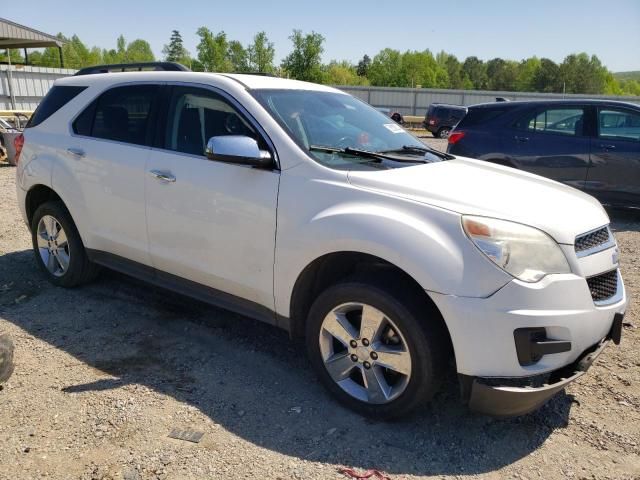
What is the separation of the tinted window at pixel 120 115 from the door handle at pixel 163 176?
0.34m

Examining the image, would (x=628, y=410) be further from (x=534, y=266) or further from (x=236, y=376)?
(x=236, y=376)

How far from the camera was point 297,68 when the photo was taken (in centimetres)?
5791

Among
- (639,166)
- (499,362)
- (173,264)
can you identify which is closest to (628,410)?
(499,362)

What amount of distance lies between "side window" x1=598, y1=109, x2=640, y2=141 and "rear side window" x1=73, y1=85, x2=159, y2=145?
637 cm

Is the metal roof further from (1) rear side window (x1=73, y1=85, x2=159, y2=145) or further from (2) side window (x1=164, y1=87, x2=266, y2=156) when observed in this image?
(2) side window (x1=164, y1=87, x2=266, y2=156)

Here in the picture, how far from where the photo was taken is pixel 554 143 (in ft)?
25.4

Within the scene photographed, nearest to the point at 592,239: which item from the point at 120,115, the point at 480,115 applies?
the point at 120,115

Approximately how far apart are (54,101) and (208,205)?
89.1 inches

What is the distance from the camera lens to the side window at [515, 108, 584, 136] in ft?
25.1

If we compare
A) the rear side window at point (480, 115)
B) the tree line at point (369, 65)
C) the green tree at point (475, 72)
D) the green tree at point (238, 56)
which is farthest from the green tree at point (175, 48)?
the rear side window at point (480, 115)

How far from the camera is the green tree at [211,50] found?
55656 mm

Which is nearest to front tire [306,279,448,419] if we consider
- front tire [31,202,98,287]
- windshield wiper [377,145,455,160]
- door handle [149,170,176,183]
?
windshield wiper [377,145,455,160]

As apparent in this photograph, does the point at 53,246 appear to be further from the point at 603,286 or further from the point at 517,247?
the point at 603,286

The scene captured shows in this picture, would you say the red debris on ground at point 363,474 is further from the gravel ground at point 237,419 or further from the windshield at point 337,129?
the windshield at point 337,129
